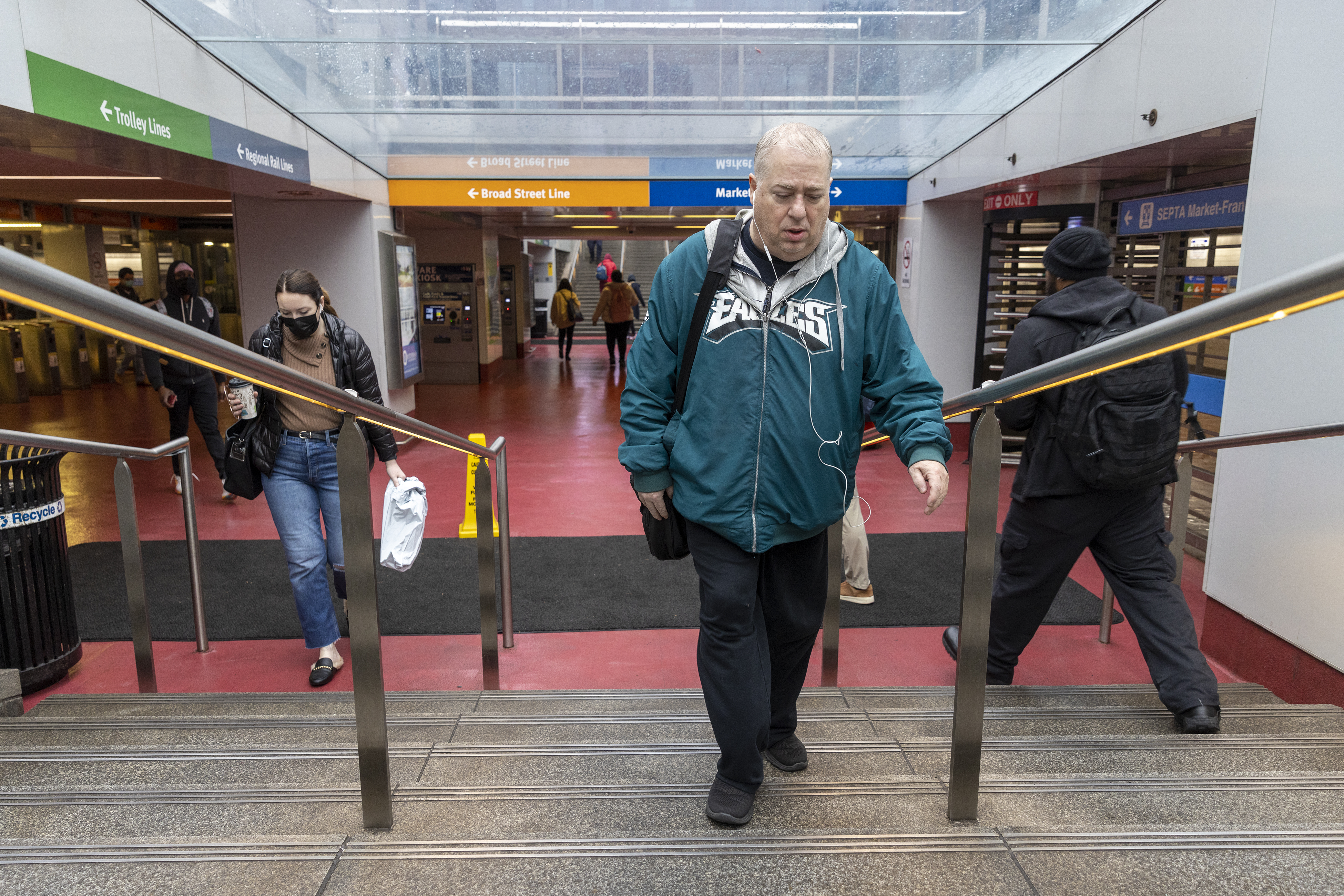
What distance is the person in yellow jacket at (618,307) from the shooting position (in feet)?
53.3

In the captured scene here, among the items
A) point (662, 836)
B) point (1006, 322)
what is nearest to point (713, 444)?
point (662, 836)

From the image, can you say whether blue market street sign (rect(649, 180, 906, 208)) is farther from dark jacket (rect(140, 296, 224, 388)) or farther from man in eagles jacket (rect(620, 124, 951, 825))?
man in eagles jacket (rect(620, 124, 951, 825))

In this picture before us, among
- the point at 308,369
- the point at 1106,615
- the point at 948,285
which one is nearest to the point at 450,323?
the point at 948,285

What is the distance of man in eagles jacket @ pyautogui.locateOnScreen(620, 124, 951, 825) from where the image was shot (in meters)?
1.99

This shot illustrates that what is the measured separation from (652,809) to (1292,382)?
3011 millimetres

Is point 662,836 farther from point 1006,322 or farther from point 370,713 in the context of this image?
point 1006,322

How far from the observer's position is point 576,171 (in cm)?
957

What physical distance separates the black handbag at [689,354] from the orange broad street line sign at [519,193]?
7819 millimetres

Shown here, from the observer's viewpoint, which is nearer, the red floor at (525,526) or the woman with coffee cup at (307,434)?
the woman with coffee cup at (307,434)

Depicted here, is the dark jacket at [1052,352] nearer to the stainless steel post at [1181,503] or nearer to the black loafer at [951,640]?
the black loafer at [951,640]

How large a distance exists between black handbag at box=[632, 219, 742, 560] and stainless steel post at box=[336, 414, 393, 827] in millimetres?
572

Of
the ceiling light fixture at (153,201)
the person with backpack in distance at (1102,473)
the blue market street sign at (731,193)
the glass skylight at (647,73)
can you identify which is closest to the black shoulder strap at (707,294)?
the person with backpack in distance at (1102,473)

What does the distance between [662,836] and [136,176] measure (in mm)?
9510

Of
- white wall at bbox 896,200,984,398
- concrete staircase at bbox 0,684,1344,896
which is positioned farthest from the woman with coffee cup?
white wall at bbox 896,200,984,398
